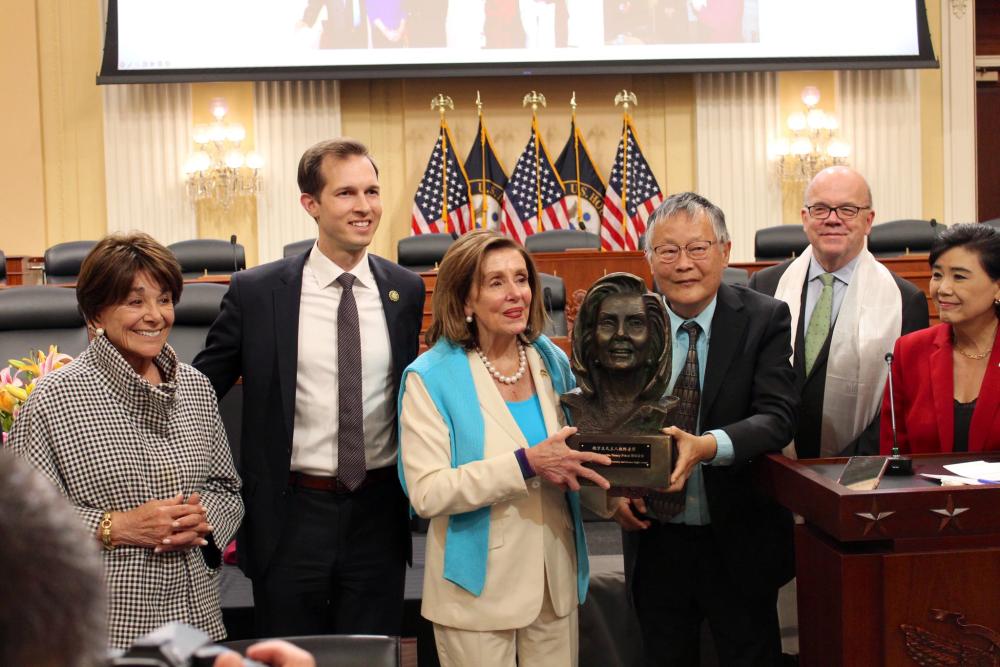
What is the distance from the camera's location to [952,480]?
181cm

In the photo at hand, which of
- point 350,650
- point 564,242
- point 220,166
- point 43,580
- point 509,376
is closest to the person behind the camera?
point 43,580

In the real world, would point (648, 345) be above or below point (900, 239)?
below

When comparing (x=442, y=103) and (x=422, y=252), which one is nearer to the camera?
(x=422, y=252)

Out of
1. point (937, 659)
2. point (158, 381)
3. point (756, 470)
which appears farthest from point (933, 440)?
point (158, 381)

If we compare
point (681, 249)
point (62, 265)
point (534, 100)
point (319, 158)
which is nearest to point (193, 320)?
point (319, 158)

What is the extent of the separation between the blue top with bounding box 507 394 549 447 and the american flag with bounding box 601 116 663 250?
22.6ft

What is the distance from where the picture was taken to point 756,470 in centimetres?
208

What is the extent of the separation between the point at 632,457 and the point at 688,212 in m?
0.56

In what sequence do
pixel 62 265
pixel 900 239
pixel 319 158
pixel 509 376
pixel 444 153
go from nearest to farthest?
1. pixel 509 376
2. pixel 319 158
3. pixel 62 265
4. pixel 900 239
5. pixel 444 153

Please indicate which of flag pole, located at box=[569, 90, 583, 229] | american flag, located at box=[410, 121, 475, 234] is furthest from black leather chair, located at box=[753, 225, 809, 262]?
american flag, located at box=[410, 121, 475, 234]

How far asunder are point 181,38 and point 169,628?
28.7 feet

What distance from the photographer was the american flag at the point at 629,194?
873 cm

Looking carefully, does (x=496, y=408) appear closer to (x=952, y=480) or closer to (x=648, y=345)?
(x=648, y=345)

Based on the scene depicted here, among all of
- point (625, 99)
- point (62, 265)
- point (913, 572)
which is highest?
point (625, 99)
